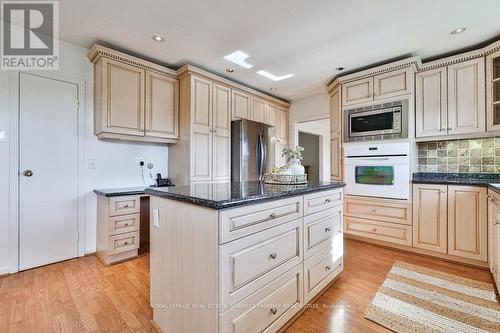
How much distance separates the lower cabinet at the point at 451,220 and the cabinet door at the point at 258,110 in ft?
8.52

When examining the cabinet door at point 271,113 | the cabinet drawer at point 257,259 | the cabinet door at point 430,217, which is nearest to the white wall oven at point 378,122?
the cabinet door at point 430,217

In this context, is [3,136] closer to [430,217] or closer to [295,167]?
A: [295,167]

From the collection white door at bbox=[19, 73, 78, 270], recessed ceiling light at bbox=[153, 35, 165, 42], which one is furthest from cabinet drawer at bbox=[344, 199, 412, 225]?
white door at bbox=[19, 73, 78, 270]

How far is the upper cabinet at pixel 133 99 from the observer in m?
2.60

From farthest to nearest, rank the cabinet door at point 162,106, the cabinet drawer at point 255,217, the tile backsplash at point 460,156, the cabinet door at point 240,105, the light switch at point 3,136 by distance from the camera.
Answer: the cabinet door at point 240,105 < the cabinet door at point 162,106 < the tile backsplash at point 460,156 < the light switch at point 3,136 < the cabinet drawer at point 255,217

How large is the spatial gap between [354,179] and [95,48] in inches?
146

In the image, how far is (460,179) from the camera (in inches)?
110

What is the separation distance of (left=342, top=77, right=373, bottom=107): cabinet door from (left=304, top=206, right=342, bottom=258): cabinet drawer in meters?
1.90

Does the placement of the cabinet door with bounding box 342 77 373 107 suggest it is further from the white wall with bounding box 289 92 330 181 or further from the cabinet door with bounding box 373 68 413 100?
the white wall with bounding box 289 92 330 181

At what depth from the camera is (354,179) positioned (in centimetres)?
326

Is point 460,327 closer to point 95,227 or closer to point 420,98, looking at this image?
point 420,98

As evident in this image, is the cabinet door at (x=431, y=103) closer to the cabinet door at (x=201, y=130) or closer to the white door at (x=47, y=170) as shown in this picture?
the cabinet door at (x=201, y=130)

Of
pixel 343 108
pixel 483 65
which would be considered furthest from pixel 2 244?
pixel 483 65

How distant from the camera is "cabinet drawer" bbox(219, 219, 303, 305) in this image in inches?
43.4
